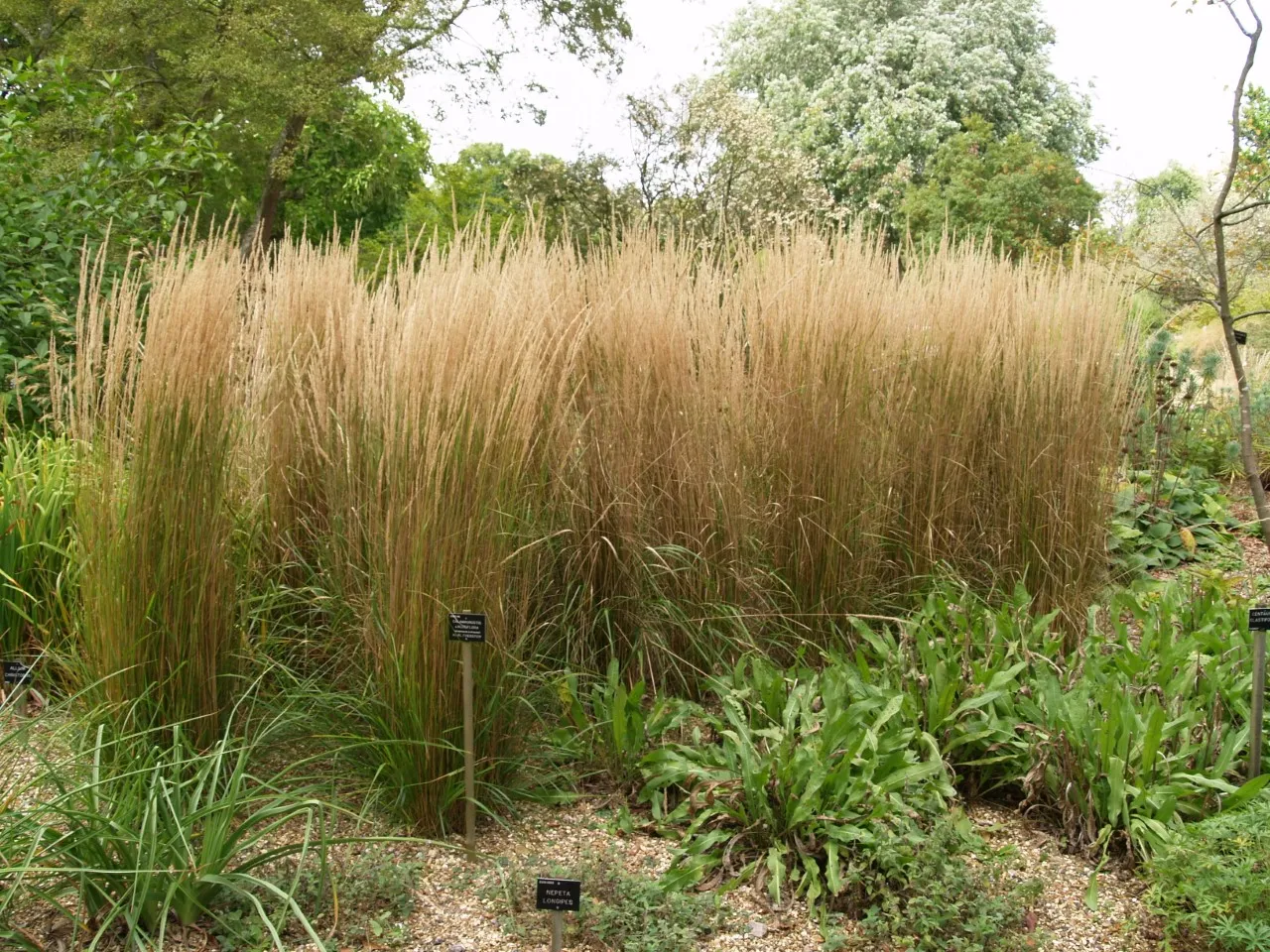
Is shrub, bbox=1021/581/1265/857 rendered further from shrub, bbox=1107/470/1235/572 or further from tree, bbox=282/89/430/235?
tree, bbox=282/89/430/235

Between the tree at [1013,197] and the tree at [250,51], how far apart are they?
7582 millimetres

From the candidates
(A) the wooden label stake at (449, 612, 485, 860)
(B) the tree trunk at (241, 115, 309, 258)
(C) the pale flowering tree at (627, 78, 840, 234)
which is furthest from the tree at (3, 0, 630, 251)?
(A) the wooden label stake at (449, 612, 485, 860)

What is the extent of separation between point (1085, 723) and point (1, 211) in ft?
16.9

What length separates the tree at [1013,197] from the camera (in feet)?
49.7

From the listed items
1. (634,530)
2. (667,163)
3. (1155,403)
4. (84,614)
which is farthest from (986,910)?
(667,163)

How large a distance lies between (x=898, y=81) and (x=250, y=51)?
14328mm

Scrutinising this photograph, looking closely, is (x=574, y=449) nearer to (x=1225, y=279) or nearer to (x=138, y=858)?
(x=138, y=858)

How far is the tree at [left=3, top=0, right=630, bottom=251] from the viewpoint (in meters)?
11.8

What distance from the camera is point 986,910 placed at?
7.61ft

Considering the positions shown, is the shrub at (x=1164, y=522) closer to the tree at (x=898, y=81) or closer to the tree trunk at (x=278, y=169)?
the tree trunk at (x=278, y=169)

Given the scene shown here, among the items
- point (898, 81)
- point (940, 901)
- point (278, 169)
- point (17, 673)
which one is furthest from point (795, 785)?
point (898, 81)

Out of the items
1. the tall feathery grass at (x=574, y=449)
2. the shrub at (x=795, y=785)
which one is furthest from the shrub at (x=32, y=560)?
the shrub at (x=795, y=785)

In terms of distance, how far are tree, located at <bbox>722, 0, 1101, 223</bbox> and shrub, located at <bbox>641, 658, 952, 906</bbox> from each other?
17.9 meters

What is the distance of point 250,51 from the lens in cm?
1202
